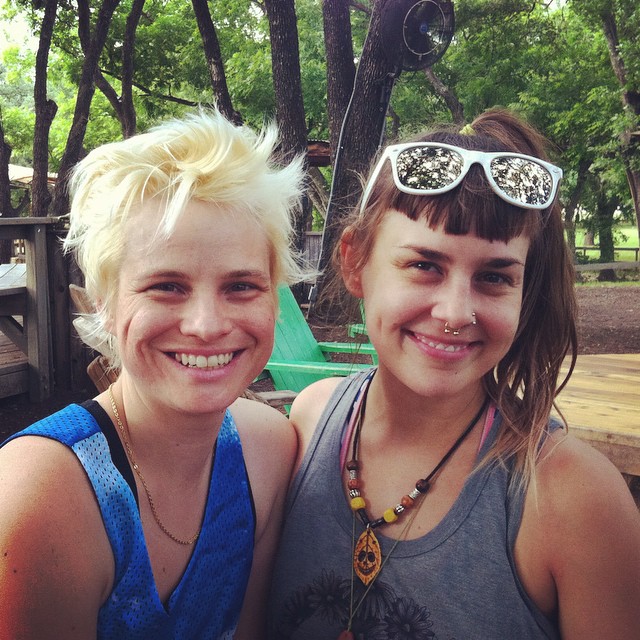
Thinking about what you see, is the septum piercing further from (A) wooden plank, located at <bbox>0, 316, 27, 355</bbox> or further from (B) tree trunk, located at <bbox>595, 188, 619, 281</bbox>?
(B) tree trunk, located at <bbox>595, 188, 619, 281</bbox>

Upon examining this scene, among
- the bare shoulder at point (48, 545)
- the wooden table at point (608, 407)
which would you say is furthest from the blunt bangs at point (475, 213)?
the wooden table at point (608, 407)

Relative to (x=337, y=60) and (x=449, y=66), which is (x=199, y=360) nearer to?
(x=337, y=60)

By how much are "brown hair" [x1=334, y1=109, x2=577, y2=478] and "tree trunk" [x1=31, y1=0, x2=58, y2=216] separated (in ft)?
31.5

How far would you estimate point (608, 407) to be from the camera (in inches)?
108

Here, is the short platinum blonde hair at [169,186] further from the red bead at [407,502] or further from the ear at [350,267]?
the red bead at [407,502]

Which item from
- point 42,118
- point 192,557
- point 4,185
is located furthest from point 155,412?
point 4,185

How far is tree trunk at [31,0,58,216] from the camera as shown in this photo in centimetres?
1019

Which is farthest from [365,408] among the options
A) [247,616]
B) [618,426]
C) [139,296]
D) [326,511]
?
[618,426]

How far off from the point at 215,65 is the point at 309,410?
812cm

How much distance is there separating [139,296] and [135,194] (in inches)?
7.5

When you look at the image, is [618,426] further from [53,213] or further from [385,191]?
[53,213]

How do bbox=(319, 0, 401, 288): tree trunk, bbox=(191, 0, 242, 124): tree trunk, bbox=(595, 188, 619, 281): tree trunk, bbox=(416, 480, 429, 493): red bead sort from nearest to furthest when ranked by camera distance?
bbox=(416, 480, 429, 493): red bead → bbox=(319, 0, 401, 288): tree trunk → bbox=(191, 0, 242, 124): tree trunk → bbox=(595, 188, 619, 281): tree trunk

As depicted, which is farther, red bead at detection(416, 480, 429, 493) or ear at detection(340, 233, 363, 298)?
ear at detection(340, 233, 363, 298)

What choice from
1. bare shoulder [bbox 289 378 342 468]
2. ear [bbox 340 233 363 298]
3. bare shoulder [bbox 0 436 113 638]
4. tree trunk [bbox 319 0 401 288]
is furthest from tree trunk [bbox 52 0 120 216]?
bare shoulder [bbox 0 436 113 638]
